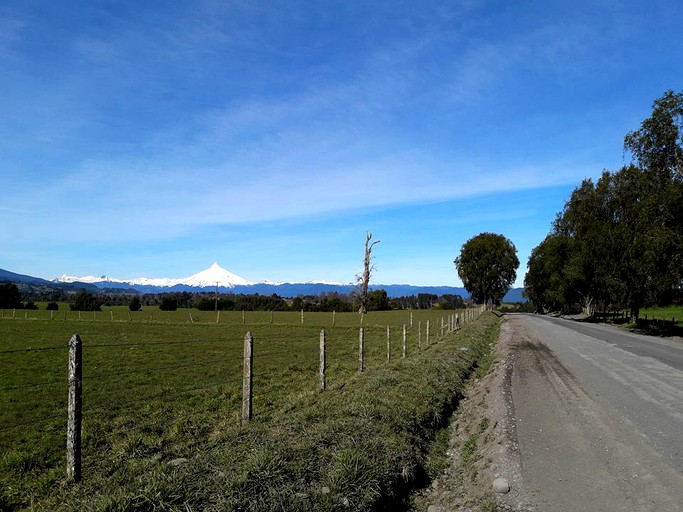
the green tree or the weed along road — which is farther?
the green tree

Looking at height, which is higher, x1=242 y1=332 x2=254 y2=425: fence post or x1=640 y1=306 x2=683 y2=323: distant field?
x1=242 y1=332 x2=254 y2=425: fence post

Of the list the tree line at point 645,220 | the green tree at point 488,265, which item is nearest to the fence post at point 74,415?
the tree line at point 645,220

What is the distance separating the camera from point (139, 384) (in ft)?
47.3

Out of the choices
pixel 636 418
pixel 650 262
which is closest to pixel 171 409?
pixel 636 418

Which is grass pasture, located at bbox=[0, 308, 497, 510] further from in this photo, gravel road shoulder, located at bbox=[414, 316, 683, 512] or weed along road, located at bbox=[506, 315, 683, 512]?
weed along road, located at bbox=[506, 315, 683, 512]

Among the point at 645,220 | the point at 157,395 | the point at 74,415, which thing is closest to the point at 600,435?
the point at 74,415

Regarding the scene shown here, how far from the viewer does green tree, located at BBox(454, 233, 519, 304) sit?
84250 mm

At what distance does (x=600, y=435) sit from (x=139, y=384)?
42.1ft

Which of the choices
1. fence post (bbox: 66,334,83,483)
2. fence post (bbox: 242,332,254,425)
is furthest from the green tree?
fence post (bbox: 66,334,83,483)

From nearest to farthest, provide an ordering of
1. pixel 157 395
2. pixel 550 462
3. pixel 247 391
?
pixel 550 462 → pixel 247 391 → pixel 157 395

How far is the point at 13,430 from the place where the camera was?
909 cm

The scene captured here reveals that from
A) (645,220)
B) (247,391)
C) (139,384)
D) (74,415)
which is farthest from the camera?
(645,220)

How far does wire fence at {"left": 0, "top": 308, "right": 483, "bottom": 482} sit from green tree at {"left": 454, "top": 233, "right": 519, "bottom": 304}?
66.7 metres

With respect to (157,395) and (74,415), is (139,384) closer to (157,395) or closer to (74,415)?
(157,395)
